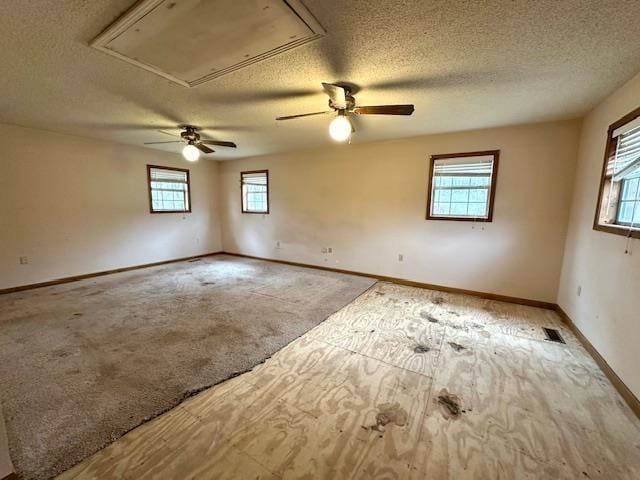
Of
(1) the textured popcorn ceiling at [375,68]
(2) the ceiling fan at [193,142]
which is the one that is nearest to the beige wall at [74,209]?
(1) the textured popcorn ceiling at [375,68]

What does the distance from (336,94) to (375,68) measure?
0.36 metres

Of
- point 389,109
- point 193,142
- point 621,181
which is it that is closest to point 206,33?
point 389,109

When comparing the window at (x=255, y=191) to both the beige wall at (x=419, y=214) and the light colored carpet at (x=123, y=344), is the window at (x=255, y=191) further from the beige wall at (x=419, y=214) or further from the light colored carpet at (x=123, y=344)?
the light colored carpet at (x=123, y=344)

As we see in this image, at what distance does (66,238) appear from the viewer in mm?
4285

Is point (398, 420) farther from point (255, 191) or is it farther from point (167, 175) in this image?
point (167, 175)

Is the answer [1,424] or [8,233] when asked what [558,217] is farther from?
[8,233]

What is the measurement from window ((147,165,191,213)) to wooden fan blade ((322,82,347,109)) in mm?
4562

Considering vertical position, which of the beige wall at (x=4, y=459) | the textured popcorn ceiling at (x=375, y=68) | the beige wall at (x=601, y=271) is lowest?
the beige wall at (x=4, y=459)

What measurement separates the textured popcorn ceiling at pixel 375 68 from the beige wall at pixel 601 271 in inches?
9.6

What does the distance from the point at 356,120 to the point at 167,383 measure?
3394mm

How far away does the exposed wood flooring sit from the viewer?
1320 mm

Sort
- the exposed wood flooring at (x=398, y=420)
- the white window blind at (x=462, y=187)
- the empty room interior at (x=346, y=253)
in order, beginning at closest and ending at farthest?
the exposed wood flooring at (x=398, y=420)
the empty room interior at (x=346, y=253)
the white window blind at (x=462, y=187)

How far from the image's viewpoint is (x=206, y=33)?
63.4 inches

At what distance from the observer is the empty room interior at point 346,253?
4.74 ft
